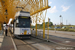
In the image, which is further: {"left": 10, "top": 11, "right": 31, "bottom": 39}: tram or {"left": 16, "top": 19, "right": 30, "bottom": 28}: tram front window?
{"left": 16, "top": 19, "right": 30, "bottom": 28}: tram front window

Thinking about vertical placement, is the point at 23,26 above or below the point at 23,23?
below

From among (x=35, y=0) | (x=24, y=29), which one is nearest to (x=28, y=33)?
(x=24, y=29)

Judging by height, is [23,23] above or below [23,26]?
above

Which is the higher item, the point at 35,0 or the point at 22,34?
the point at 35,0

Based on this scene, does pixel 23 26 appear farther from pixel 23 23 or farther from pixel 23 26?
pixel 23 23

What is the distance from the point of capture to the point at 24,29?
451 inches

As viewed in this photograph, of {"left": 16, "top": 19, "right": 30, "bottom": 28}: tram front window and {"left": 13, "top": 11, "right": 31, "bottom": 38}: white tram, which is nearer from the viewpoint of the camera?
{"left": 13, "top": 11, "right": 31, "bottom": 38}: white tram

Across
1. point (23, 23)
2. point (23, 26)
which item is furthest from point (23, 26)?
point (23, 23)

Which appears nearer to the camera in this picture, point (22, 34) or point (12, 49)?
point (12, 49)

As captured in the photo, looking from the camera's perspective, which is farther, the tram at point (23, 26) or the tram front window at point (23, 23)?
the tram front window at point (23, 23)

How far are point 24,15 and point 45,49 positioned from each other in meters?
6.33

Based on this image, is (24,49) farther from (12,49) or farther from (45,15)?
(45,15)

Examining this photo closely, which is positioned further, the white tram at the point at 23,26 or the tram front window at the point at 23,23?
the tram front window at the point at 23,23

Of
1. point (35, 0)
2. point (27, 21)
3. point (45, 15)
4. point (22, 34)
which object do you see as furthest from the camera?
point (35, 0)
